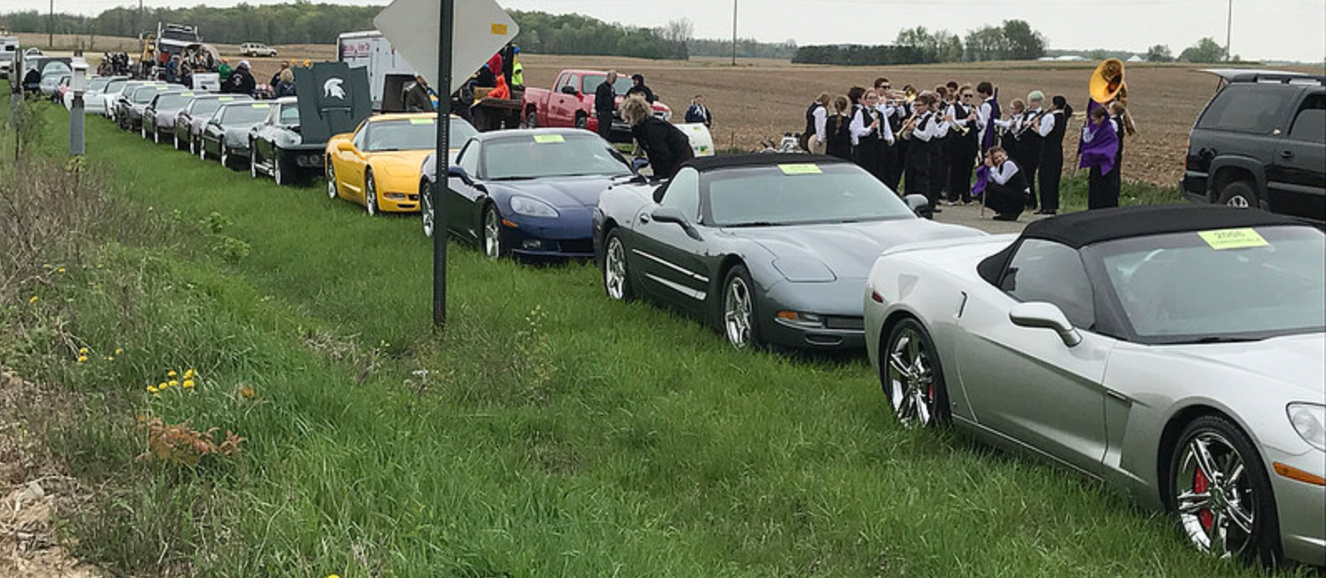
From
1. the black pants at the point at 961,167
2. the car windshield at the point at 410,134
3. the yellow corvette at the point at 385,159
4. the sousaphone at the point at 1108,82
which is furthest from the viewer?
the black pants at the point at 961,167

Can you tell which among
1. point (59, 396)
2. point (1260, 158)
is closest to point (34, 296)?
point (59, 396)

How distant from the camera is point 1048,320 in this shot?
6.07 m

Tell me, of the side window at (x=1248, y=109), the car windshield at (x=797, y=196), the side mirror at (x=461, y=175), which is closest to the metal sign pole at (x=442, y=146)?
the car windshield at (x=797, y=196)

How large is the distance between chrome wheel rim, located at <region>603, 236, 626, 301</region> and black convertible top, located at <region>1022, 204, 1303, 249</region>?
5.32 meters

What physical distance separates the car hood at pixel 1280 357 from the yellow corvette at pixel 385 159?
13.4 m

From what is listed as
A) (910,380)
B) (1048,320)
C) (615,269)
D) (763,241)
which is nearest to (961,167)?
(615,269)

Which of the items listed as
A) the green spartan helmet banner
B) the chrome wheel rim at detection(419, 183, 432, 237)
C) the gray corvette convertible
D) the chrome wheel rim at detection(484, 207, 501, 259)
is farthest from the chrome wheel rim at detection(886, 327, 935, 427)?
the green spartan helmet banner

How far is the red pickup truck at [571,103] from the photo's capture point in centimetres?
2934

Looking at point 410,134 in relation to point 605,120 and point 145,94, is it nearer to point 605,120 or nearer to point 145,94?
point 605,120

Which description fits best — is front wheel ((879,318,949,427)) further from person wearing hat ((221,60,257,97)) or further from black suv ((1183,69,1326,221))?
person wearing hat ((221,60,257,97))

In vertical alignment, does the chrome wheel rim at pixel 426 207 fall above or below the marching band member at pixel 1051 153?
below

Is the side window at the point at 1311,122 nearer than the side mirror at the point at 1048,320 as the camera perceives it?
No

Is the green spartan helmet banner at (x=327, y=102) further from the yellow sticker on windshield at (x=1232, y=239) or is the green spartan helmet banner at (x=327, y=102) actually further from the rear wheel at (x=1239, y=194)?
the yellow sticker on windshield at (x=1232, y=239)

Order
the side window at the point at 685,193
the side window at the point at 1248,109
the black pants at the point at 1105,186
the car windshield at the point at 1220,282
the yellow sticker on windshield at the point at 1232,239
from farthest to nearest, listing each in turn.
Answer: the black pants at the point at 1105,186 < the side window at the point at 1248,109 < the side window at the point at 685,193 < the yellow sticker on windshield at the point at 1232,239 < the car windshield at the point at 1220,282
